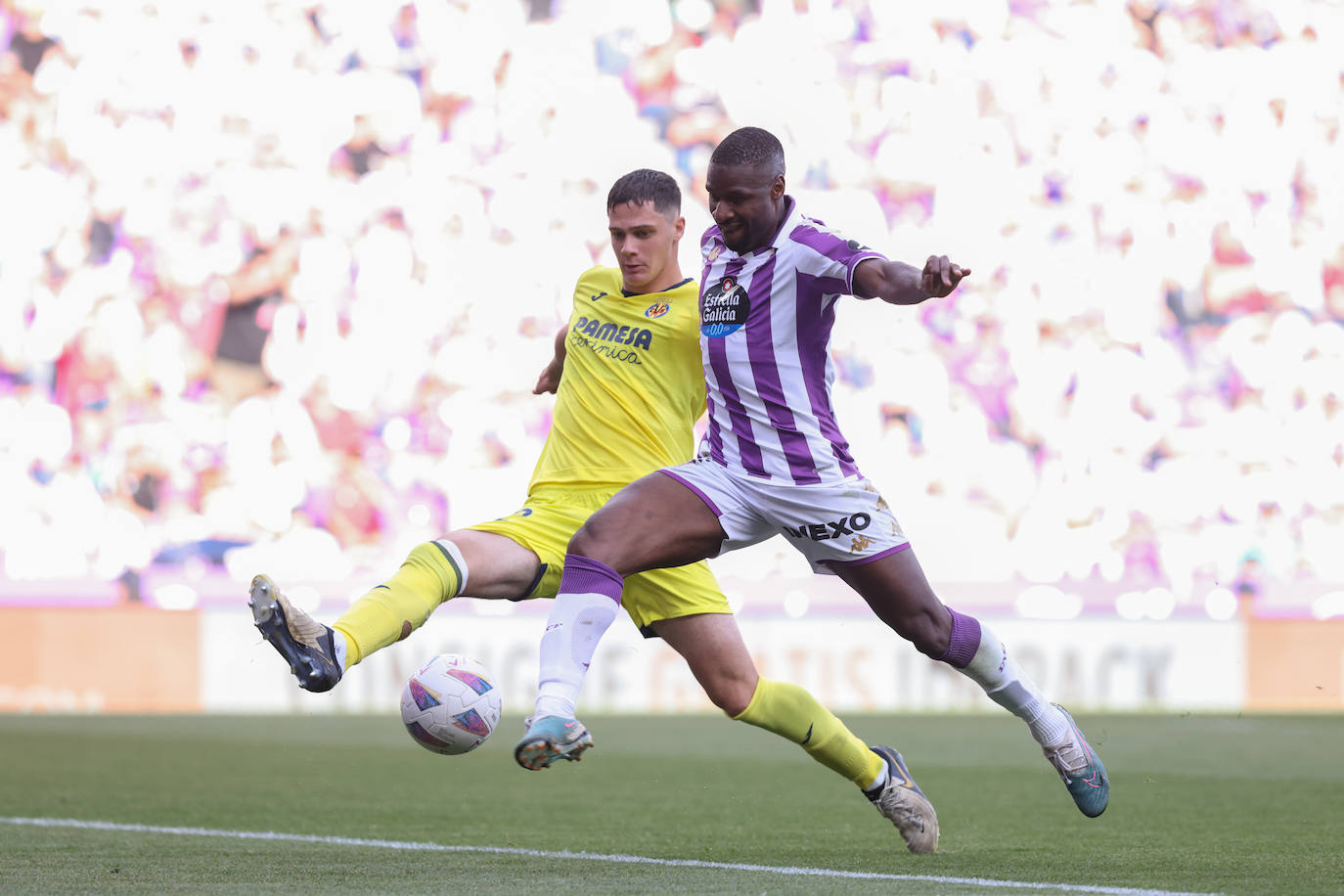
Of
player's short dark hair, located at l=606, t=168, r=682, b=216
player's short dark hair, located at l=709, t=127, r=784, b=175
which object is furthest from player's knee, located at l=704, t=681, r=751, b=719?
player's short dark hair, located at l=709, t=127, r=784, b=175

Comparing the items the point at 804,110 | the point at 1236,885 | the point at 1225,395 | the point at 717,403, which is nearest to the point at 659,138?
the point at 804,110

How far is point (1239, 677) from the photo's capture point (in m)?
14.4

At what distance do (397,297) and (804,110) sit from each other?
4.41m

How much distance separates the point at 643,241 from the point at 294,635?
1581 mm

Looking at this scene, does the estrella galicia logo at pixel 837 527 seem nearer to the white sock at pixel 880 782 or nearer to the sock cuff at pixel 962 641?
the sock cuff at pixel 962 641

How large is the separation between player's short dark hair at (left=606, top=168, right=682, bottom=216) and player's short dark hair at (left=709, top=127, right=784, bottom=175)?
1.25ft

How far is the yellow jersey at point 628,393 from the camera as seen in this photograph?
5375 millimetres

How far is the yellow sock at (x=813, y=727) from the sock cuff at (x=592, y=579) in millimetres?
842

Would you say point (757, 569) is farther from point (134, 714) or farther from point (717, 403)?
point (717, 403)

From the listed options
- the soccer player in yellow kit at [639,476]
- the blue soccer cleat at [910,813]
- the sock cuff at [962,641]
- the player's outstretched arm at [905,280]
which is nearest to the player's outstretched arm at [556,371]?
the soccer player in yellow kit at [639,476]

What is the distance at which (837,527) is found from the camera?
4.80 meters

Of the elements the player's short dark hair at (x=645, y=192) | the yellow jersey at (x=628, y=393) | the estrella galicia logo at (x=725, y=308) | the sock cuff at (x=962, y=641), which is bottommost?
the sock cuff at (x=962, y=641)

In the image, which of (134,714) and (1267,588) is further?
(1267,588)

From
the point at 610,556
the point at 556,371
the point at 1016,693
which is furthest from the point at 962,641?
the point at 556,371
